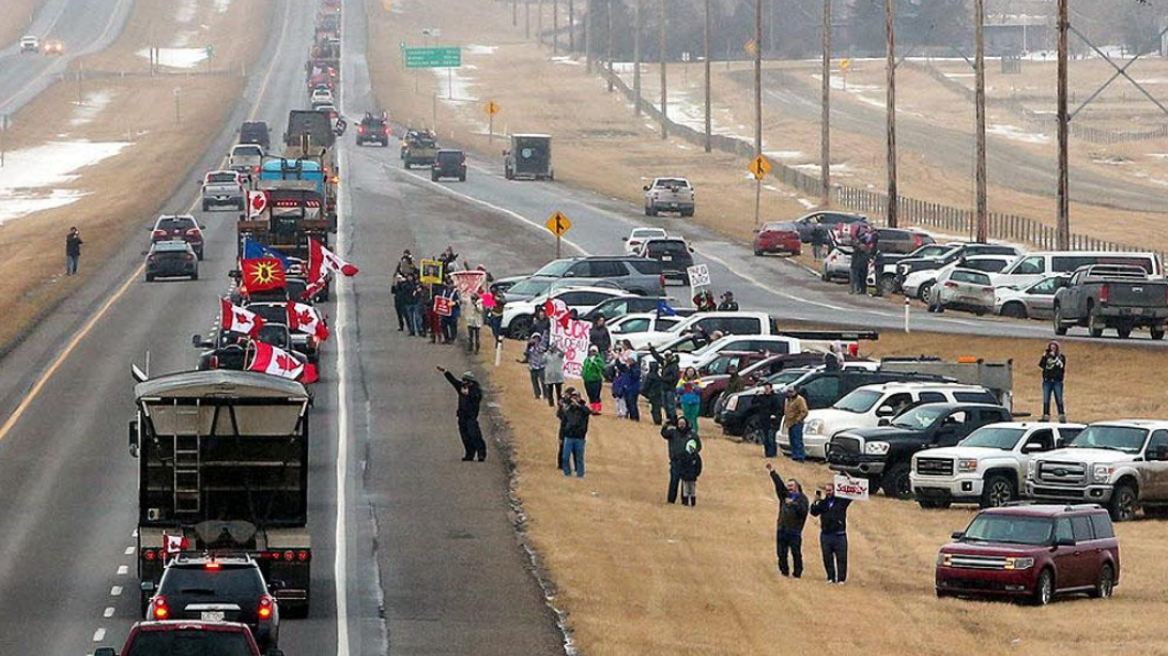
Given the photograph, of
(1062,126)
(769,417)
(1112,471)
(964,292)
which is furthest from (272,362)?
(1062,126)

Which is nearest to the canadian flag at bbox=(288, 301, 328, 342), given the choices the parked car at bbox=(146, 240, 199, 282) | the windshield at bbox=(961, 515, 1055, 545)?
the windshield at bbox=(961, 515, 1055, 545)

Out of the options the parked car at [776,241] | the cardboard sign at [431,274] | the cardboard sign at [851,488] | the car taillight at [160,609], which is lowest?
the parked car at [776,241]

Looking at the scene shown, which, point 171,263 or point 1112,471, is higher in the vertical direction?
point 171,263

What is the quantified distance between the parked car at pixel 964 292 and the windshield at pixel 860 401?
20.1 metres

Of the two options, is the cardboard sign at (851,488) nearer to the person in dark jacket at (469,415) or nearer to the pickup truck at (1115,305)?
the person in dark jacket at (469,415)

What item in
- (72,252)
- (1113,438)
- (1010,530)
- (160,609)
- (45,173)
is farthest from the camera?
(45,173)

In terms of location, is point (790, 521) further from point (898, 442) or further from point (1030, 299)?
point (1030, 299)

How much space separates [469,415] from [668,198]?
179ft

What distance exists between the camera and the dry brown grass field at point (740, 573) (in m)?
27.5

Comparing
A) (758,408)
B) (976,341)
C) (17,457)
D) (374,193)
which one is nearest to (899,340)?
(976,341)

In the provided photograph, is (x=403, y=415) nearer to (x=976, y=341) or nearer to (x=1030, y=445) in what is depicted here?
(x=1030, y=445)

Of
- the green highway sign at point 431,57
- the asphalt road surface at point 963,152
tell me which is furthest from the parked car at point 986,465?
the green highway sign at point 431,57

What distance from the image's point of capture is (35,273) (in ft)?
244

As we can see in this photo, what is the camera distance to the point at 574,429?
3828 cm
